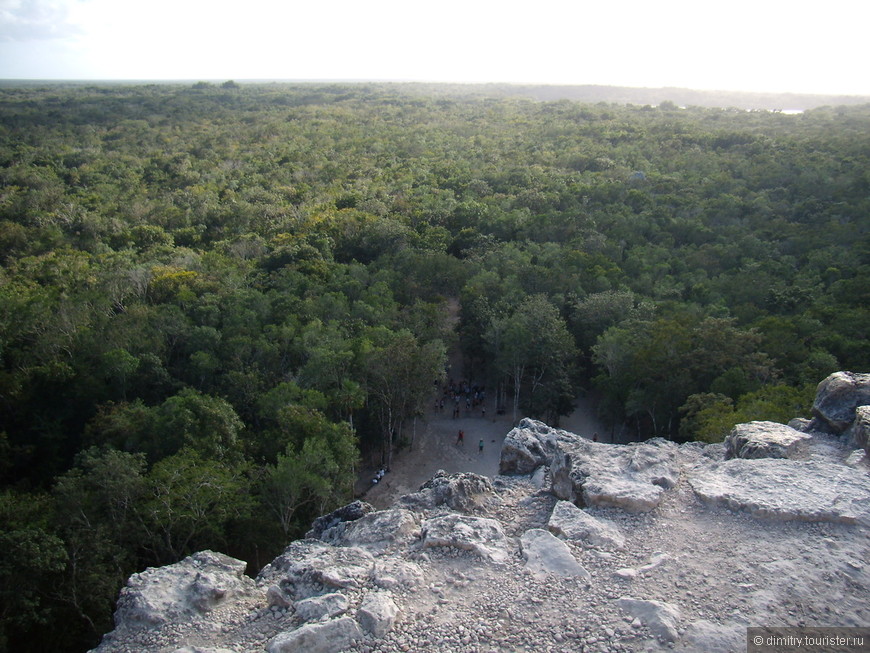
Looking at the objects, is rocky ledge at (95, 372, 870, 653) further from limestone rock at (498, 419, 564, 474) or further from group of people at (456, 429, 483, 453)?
group of people at (456, 429, 483, 453)

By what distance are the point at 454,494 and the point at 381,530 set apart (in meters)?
2.12

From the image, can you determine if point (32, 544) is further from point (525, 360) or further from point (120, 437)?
point (525, 360)

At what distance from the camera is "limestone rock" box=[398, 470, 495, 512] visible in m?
14.3

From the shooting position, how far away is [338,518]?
580 inches

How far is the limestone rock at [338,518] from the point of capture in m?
14.5

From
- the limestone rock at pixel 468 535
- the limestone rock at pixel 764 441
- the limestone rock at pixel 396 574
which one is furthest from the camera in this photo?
the limestone rock at pixel 764 441

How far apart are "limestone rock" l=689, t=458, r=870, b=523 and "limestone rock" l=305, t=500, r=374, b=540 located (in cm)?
832

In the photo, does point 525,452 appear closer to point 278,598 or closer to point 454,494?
point 454,494

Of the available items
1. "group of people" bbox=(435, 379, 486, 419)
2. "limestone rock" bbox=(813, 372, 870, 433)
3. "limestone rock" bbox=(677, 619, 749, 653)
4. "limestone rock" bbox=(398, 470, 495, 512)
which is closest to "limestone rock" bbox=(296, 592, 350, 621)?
"limestone rock" bbox=(398, 470, 495, 512)

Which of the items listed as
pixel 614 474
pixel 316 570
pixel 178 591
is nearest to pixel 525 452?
pixel 614 474

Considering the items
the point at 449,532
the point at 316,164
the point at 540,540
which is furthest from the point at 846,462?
the point at 316,164

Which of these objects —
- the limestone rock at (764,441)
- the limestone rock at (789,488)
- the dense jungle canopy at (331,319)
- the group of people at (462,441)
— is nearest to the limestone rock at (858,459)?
the limestone rock at (789,488)

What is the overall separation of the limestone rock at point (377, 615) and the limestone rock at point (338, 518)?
3944mm

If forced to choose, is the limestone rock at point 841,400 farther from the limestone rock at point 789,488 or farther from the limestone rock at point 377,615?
the limestone rock at point 377,615
